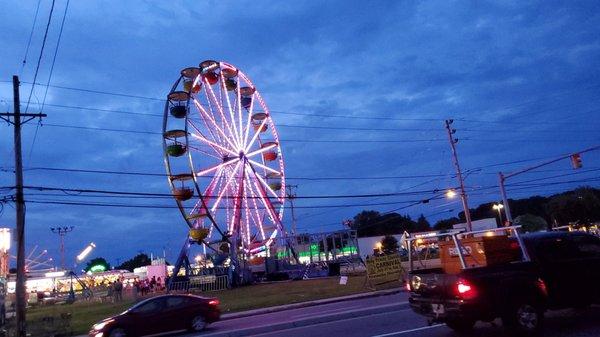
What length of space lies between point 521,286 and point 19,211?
17.9m

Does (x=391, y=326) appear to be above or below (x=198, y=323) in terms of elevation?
below

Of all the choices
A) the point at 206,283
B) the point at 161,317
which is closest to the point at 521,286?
the point at 161,317

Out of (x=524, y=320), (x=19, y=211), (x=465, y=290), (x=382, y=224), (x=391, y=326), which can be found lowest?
Result: (x=391, y=326)

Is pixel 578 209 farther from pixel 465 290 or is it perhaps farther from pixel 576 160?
pixel 465 290

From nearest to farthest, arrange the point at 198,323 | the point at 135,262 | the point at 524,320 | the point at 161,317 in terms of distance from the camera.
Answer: the point at 524,320
the point at 161,317
the point at 198,323
the point at 135,262

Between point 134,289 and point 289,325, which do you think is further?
point 134,289

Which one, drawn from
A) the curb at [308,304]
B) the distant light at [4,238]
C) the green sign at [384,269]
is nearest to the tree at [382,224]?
the distant light at [4,238]

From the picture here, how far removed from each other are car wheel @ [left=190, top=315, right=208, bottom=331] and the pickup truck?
391 inches

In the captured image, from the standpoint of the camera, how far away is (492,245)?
1050cm

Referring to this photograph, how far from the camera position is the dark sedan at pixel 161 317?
17.2 m

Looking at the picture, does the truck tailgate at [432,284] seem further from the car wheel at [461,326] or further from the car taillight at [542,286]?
the car taillight at [542,286]

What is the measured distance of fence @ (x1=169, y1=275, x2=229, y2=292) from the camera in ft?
138

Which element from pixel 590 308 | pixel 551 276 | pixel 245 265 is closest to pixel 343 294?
pixel 590 308

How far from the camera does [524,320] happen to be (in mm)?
9625
